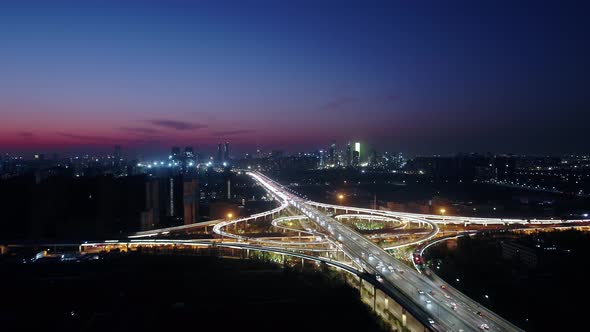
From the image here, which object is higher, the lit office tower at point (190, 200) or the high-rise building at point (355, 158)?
the high-rise building at point (355, 158)

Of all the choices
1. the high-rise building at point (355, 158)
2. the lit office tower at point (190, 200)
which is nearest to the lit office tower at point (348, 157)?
the high-rise building at point (355, 158)

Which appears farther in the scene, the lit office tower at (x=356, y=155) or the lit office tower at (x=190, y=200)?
the lit office tower at (x=356, y=155)

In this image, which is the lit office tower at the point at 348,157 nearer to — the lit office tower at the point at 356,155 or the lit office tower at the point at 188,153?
the lit office tower at the point at 356,155

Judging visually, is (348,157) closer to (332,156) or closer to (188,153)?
(332,156)

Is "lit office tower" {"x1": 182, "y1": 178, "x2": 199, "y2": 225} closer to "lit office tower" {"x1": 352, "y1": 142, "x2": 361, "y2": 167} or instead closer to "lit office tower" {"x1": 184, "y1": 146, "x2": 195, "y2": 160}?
"lit office tower" {"x1": 184, "y1": 146, "x2": 195, "y2": 160}

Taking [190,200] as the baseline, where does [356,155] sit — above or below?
above

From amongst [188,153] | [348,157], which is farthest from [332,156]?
[188,153]

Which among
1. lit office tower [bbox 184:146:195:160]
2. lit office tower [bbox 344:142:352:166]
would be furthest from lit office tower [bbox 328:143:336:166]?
lit office tower [bbox 184:146:195:160]

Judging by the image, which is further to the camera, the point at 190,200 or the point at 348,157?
the point at 348,157

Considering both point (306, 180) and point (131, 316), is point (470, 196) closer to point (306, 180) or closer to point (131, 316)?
point (306, 180)

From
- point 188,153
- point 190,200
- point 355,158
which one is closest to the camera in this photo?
point 190,200

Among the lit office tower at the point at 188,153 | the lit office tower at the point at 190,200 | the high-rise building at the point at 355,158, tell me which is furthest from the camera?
the high-rise building at the point at 355,158

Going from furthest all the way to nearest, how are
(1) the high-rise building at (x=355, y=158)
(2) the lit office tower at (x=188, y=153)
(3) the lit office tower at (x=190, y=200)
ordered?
1. (1) the high-rise building at (x=355, y=158)
2. (2) the lit office tower at (x=188, y=153)
3. (3) the lit office tower at (x=190, y=200)
